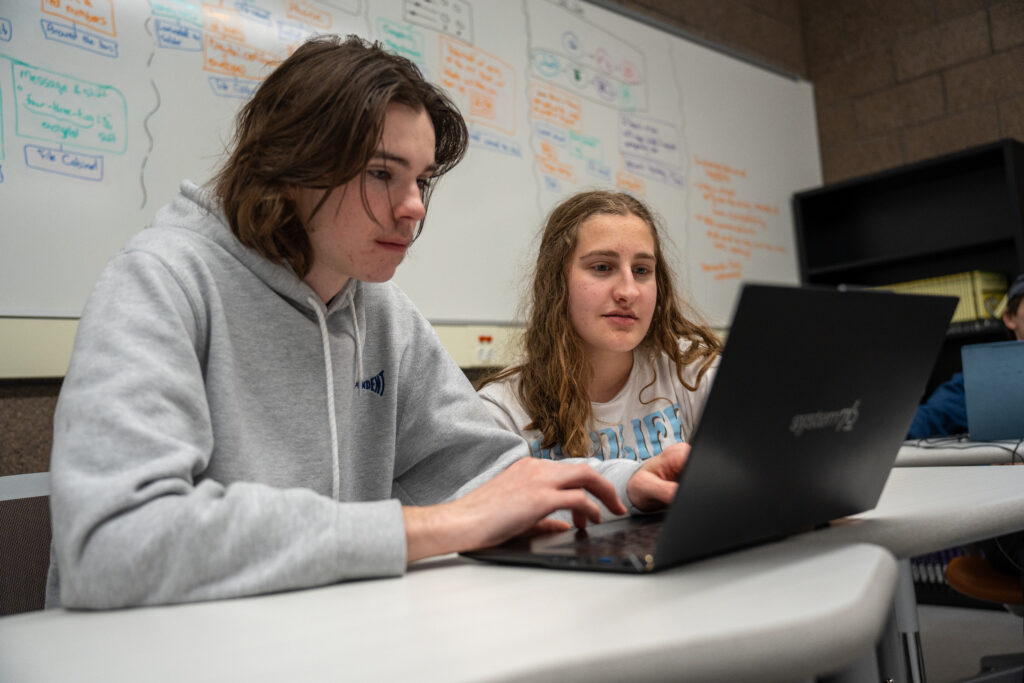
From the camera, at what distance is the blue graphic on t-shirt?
1551mm

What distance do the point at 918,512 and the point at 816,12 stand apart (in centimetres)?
404

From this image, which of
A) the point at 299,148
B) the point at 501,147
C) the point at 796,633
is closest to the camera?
the point at 796,633

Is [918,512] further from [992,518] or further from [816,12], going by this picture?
[816,12]

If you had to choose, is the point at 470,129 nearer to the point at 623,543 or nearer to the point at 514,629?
the point at 623,543

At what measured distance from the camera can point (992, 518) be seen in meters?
0.78

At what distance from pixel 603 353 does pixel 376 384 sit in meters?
0.70

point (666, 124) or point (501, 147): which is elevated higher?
point (666, 124)

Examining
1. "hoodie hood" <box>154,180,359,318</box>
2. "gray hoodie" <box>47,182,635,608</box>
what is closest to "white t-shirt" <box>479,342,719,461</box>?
"gray hoodie" <box>47,182,635,608</box>

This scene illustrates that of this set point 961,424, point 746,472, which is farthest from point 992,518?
point 961,424

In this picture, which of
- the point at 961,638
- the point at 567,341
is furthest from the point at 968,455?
the point at 961,638

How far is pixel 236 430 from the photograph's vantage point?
0.90 meters

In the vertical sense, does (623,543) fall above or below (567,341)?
below

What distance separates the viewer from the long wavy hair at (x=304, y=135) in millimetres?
932

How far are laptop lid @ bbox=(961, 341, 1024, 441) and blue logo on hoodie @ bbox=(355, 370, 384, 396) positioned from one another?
1.33 metres
